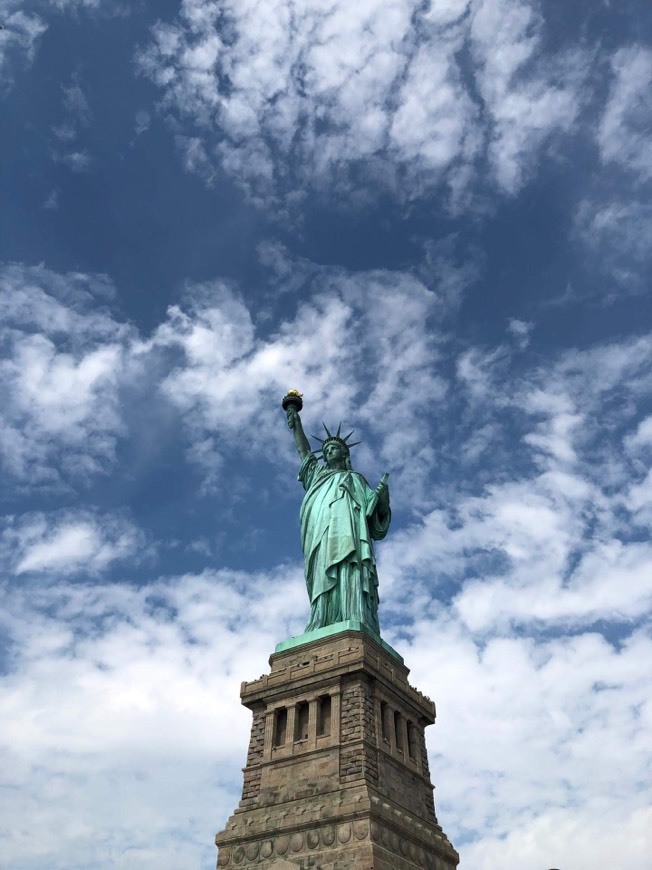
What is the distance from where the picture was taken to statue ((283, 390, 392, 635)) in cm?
2884

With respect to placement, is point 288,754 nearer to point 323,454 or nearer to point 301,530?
point 301,530

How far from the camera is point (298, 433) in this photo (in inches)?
1455

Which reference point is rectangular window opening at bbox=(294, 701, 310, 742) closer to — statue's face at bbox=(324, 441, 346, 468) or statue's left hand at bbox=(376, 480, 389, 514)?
statue's left hand at bbox=(376, 480, 389, 514)

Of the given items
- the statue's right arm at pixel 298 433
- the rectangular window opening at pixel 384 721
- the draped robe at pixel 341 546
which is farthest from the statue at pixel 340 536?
the rectangular window opening at pixel 384 721

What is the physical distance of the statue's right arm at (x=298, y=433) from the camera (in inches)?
1436

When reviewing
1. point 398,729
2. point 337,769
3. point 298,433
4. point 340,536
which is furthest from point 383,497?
point 337,769

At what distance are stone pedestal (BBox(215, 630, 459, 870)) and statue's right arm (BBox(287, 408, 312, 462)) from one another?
35.9ft

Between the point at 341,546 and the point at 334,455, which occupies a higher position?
the point at 334,455

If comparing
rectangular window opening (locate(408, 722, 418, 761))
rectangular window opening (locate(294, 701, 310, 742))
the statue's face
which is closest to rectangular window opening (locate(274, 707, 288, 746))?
rectangular window opening (locate(294, 701, 310, 742))

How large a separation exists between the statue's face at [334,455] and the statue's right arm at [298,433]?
1.49 metres

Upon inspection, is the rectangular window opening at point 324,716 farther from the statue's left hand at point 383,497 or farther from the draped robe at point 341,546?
the statue's left hand at point 383,497

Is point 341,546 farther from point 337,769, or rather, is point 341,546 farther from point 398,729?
point 337,769

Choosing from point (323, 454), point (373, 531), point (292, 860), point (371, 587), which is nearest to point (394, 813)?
point (292, 860)

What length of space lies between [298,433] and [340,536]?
813 centimetres
